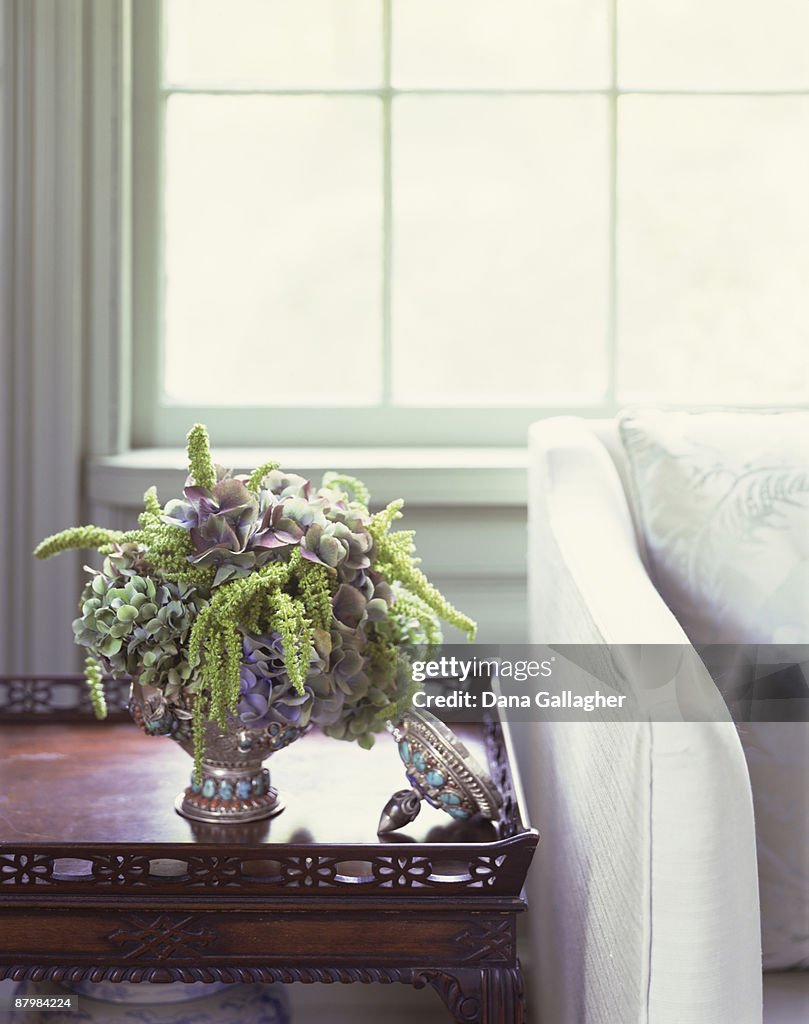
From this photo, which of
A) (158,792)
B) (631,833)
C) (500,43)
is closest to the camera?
(631,833)

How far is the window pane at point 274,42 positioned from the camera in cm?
180

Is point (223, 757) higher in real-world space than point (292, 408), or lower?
lower

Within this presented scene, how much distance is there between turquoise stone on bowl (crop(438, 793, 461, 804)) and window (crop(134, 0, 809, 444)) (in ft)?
2.72

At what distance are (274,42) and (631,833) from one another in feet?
4.69

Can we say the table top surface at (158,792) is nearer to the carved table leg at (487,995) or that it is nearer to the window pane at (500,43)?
the carved table leg at (487,995)

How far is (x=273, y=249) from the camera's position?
6.05 ft

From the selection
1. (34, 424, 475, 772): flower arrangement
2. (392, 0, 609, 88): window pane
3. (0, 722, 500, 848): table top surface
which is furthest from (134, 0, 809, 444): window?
(34, 424, 475, 772): flower arrangement

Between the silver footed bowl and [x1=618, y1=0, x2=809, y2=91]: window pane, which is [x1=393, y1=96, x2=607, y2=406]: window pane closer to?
[x1=618, y1=0, x2=809, y2=91]: window pane

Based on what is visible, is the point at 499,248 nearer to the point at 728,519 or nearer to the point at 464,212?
the point at 464,212

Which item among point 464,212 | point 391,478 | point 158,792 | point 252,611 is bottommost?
point 158,792

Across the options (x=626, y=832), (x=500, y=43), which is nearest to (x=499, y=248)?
(x=500, y=43)

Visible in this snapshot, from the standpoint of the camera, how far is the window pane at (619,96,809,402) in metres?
1.81

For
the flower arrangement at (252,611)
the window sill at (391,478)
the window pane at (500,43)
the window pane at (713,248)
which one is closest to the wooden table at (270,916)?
the flower arrangement at (252,611)

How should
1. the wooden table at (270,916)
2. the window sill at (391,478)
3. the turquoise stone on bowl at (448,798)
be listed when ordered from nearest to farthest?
1. the wooden table at (270,916)
2. the turquoise stone on bowl at (448,798)
3. the window sill at (391,478)
